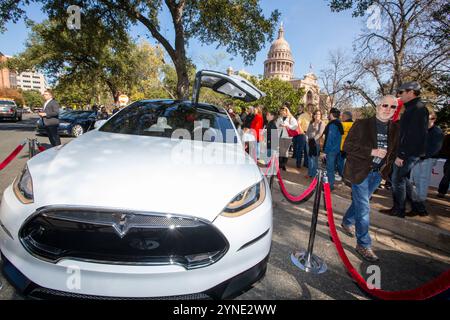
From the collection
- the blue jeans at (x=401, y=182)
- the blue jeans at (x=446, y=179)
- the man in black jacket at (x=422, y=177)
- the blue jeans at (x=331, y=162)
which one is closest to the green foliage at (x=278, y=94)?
the blue jeans at (x=446, y=179)

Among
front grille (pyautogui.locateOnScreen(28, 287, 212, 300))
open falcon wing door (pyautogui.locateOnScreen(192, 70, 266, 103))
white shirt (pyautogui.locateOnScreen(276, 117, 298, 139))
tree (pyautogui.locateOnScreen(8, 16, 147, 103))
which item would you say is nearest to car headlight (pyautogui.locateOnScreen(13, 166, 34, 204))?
front grille (pyautogui.locateOnScreen(28, 287, 212, 300))

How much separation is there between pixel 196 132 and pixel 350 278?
2154 mm

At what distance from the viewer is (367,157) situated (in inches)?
114

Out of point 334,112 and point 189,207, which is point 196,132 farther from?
point 334,112

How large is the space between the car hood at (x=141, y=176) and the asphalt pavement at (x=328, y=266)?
77 cm

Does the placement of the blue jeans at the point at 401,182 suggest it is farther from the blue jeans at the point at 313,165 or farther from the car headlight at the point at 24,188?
the car headlight at the point at 24,188

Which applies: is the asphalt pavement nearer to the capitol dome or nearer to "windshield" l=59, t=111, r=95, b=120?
"windshield" l=59, t=111, r=95, b=120

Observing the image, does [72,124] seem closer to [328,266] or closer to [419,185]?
[328,266]

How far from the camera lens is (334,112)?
5164mm

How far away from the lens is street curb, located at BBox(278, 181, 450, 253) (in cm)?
325

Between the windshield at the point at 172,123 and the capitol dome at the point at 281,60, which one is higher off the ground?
the capitol dome at the point at 281,60

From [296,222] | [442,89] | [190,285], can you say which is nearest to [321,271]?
[296,222]

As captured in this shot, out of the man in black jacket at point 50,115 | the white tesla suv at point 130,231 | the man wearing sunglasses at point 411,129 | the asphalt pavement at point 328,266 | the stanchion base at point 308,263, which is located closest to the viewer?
the white tesla suv at point 130,231

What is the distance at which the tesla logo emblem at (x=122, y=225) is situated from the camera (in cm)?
143
